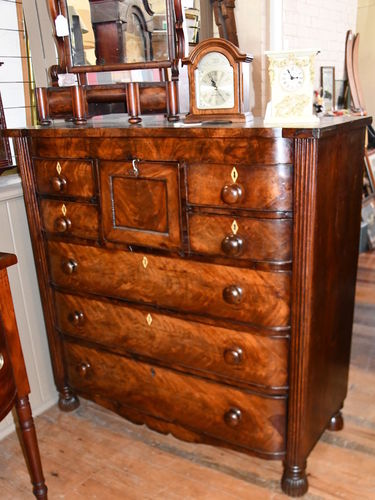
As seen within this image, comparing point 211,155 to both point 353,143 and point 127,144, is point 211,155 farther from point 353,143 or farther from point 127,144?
point 353,143

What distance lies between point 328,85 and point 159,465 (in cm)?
378

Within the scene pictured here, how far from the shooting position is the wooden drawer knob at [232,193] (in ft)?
4.83

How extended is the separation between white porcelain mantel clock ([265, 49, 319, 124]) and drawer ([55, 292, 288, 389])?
69cm

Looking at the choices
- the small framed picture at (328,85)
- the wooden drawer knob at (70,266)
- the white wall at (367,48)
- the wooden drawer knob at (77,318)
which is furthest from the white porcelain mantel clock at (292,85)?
the white wall at (367,48)

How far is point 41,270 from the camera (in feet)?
6.78

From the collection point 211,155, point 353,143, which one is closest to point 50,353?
point 211,155

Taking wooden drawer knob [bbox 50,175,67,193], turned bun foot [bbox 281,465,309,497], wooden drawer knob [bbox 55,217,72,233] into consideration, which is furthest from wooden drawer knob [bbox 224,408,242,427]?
wooden drawer knob [bbox 50,175,67,193]

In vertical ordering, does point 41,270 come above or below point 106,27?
below

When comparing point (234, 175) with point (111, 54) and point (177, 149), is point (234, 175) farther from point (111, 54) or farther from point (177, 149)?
point (111, 54)

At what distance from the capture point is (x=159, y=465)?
190cm

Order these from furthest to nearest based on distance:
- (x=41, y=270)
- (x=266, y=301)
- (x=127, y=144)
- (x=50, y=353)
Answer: (x=50, y=353)
(x=41, y=270)
(x=127, y=144)
(x=266, y=301)

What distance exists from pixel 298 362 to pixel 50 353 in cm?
117

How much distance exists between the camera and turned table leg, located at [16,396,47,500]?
1.54m

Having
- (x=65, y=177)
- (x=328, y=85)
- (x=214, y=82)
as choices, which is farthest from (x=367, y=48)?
(x=65, y=177)
